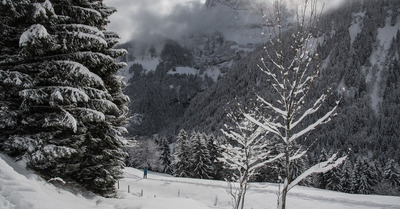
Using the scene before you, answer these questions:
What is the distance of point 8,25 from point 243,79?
178 metres

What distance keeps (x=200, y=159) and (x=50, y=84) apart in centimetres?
3521

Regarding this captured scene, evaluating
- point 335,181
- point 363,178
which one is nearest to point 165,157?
point 335,181

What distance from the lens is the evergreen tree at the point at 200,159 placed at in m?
42.4

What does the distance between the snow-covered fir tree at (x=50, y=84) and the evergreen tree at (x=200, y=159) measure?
32.1m

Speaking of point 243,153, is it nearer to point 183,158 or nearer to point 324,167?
point 324,167

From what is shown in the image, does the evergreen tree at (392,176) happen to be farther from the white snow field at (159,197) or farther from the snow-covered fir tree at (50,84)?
the snow-covered fir tree at (50,84)

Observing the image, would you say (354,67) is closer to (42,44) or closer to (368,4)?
(368,4)

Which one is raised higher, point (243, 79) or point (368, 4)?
point (368, 4)

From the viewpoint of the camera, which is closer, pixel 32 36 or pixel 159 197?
pixel 32 36

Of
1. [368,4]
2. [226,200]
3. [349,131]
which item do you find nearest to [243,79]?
[349,131]

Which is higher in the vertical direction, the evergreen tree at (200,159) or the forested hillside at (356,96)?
the forested hillside at (356,96)

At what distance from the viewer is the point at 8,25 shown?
8750 mm

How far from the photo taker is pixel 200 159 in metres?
42.5

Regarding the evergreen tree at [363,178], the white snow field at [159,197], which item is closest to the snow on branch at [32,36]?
the white snow field at [159,197]
